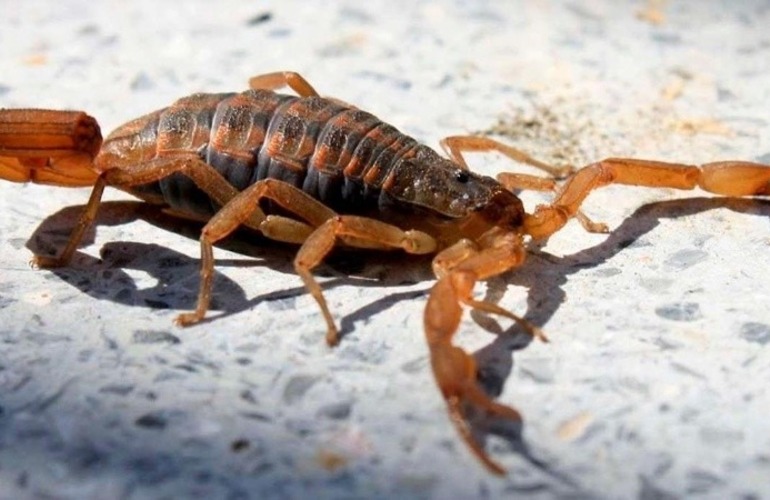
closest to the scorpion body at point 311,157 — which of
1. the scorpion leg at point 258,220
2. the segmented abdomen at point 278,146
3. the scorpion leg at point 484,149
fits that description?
the segmented abdomen at point 278,146

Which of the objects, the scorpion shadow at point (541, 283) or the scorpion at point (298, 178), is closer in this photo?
the scorpion shadow at point (541, 283)

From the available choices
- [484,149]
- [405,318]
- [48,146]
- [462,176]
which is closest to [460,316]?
[405,318]

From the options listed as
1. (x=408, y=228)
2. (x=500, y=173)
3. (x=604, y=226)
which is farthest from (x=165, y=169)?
(x=604, y=226)

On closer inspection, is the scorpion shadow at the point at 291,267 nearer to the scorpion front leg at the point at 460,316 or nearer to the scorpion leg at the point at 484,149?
the scorpion front leg at the point at 460,316

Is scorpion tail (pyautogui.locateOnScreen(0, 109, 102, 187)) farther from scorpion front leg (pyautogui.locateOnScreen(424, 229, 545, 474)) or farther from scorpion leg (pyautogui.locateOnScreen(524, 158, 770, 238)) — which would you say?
scorpion leg (pyautogui.locateOnScreen(524, 158, 770, 238))

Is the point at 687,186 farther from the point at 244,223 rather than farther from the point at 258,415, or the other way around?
the point at 258,415

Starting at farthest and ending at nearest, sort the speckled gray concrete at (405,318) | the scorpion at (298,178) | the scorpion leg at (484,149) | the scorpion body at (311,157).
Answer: the scorpion leg at (484,149)
the scorpion body at (311,157)
the scorpion at (298,178)
the speckled gray concrete at (405,318)
